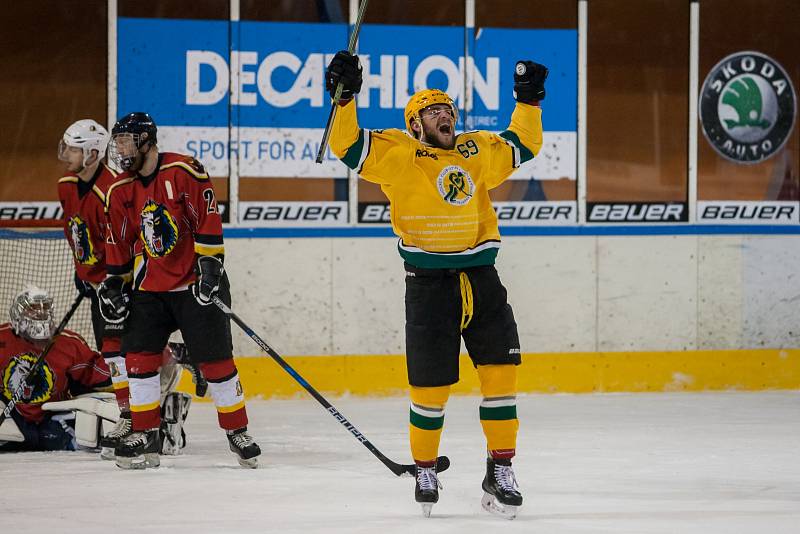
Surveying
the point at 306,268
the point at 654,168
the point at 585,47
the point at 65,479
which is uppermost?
the point at 585,47

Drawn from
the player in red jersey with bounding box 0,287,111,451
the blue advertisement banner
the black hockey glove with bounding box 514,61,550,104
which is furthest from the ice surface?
the blue advertisement banner

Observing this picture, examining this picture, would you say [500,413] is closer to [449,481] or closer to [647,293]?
[449,481]

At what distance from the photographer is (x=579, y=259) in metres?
7.12

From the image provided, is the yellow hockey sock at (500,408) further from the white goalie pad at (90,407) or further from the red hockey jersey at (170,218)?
the white goalie pad at (90,407)

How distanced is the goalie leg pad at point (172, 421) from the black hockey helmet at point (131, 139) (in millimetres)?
936

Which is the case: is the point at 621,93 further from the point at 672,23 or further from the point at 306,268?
the point at 306,268

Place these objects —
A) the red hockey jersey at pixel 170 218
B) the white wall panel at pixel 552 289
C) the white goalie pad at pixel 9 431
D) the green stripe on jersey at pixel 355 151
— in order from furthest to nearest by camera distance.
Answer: the white wall panel at pixel 552 289
the white goalie pad at pixel 9 431
the red hockey jersey at pixel 170 218
the green stripe on jersey at pixel 355 151

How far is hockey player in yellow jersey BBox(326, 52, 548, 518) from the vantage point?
3826mm

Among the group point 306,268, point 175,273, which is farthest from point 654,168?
point 175,273

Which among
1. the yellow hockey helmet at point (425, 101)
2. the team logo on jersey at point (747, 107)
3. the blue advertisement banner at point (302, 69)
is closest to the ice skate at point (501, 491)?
the yellow hockey helmet at point (425, 101)

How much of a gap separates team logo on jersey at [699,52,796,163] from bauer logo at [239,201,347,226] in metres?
2.13

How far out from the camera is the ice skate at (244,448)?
4668 millimetres

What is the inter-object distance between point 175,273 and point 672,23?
373cm

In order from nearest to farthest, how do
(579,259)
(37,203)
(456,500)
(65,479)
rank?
(456,500) → (65,479) → (37,203) → (579,259)
